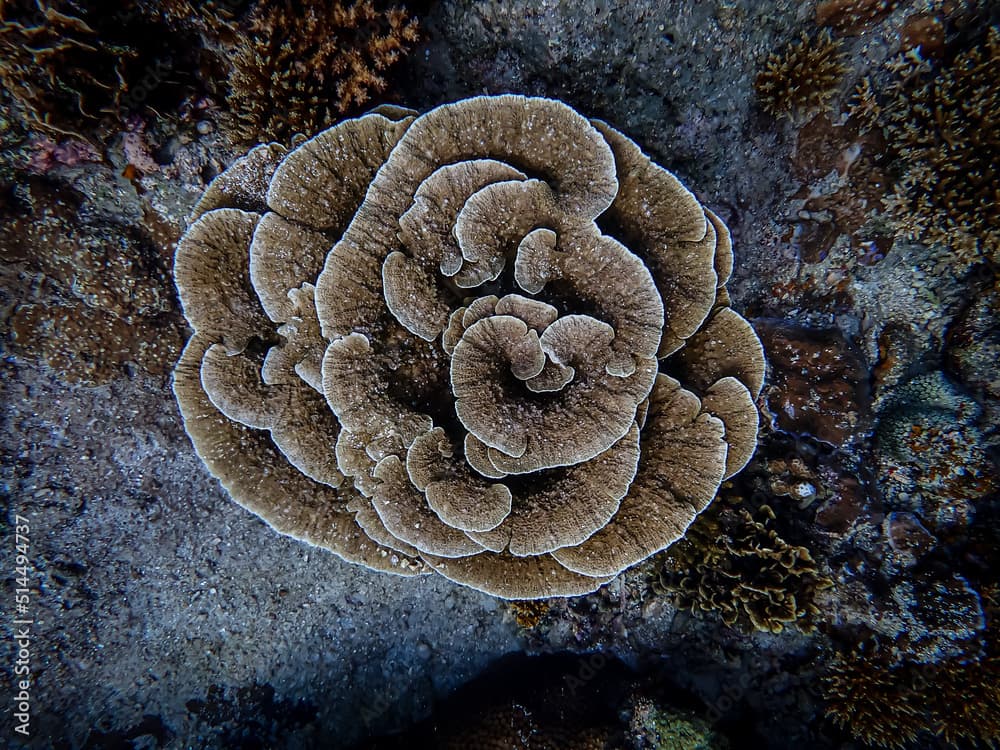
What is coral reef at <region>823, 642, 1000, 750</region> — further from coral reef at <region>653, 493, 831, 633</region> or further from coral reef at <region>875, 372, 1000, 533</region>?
coral reef at <region>875, 372, 1000, 533</region>

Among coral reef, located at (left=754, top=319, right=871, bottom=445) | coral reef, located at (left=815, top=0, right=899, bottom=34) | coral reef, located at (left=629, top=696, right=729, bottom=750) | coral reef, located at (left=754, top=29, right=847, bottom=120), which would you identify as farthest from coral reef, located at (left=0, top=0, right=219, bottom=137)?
coral reef, located at (left=629, top=696, right=729, bottom=750)

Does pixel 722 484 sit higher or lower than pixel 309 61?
lower

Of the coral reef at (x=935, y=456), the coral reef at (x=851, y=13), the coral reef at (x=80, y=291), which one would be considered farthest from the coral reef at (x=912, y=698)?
the coral reef at (x=80, y=291)

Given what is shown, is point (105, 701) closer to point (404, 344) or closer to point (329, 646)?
point (329, 646)

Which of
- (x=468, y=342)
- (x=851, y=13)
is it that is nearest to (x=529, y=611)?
(x=468, y=342)

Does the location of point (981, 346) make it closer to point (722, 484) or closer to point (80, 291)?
point (722, 484)

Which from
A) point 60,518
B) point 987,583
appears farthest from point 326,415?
point 987,583
